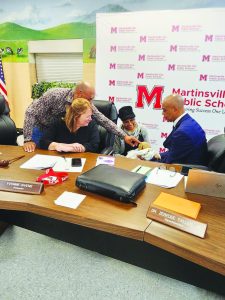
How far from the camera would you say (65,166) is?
1.60 m

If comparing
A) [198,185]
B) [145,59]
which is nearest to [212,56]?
[145,59]

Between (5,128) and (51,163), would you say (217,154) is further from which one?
(5,128)

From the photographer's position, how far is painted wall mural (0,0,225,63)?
3.58 metres

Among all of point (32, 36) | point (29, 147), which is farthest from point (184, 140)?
point (32, 36)

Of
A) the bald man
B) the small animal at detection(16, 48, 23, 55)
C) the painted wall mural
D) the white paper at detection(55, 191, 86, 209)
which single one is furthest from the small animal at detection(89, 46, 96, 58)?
the white paper at detection(55, 191, 86, 209)

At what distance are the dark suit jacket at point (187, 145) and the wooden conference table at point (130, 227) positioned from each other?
0.44 meters

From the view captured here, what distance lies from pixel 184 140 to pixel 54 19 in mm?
3305

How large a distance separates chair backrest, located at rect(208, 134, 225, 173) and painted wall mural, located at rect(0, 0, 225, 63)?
2.23 m

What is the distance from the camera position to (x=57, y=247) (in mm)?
1915

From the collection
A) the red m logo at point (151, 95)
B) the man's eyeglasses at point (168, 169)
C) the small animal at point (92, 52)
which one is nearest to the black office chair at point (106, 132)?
the man's eyeglasses at point (168, 169)

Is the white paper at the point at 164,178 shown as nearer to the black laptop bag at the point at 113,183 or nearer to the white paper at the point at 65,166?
the black laptop bag at the point at 113,183

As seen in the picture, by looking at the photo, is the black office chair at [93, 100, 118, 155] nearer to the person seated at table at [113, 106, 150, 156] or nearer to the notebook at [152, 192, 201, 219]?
the person seated at table at [113, 106, 150, 156]

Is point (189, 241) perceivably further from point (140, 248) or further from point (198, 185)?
point (140, 248)

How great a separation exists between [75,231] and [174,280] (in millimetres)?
720
